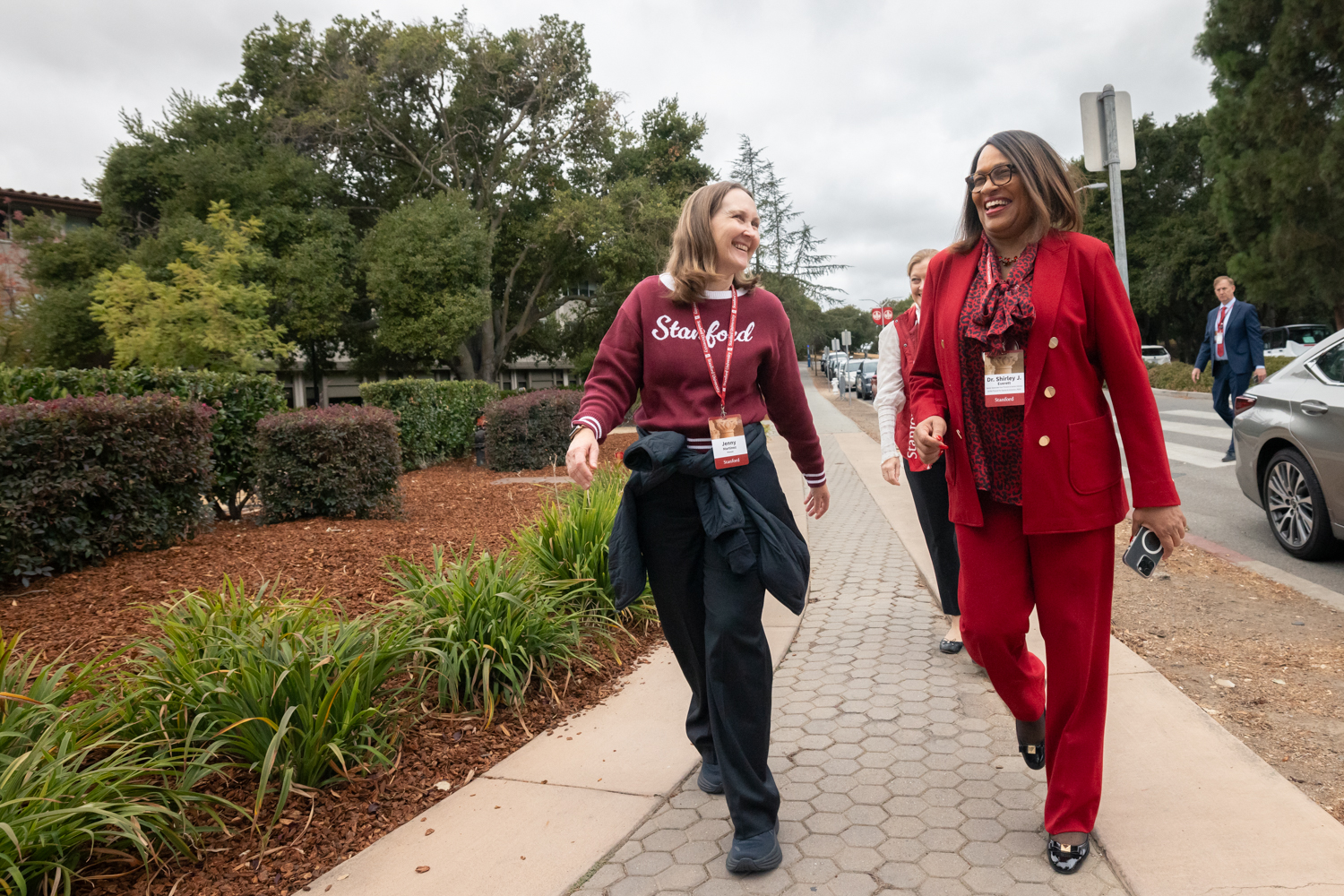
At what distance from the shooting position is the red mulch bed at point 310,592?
8.41ft

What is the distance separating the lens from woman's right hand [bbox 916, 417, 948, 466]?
2525 mm

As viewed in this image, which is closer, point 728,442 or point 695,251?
point 728,442

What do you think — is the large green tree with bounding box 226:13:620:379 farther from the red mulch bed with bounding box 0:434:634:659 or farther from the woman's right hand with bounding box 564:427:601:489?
the woman's right hand with bounding box 564:427:601:489

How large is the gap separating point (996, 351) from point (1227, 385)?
9.65m

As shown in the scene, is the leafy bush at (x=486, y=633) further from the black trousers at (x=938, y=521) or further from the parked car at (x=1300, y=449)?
the parked car at (x=1300, y=449)

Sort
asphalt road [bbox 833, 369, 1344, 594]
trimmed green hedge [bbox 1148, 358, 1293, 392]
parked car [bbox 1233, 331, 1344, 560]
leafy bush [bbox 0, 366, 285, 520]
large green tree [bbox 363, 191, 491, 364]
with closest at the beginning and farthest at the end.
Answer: parked car [bbox 1233, 331, 1344, 560]
asphalt road [bbox 833, 369, 1344, 594]
leafy bush [bbox 0, 366, 285, 520]
trimmed green hedge [bbox 1148, 358, 1293, 392]
large green tree [bbox 363, 191, 491, 364]

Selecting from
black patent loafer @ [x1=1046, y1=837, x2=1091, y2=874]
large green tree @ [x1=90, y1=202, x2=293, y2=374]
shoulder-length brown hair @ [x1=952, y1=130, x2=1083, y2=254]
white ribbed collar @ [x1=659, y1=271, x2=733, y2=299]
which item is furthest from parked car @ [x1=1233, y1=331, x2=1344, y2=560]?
large green tree @ [x1=90, y1=202, x2=293, y2=374]

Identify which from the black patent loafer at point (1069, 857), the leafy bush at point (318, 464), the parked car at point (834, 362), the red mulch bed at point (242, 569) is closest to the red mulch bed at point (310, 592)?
the red mulch bed at point (242, 569)

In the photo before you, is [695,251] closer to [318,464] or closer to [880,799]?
[880,799]

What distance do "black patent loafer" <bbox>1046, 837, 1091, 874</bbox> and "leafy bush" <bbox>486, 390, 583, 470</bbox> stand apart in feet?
34.0

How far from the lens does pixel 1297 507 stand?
609 centimetres

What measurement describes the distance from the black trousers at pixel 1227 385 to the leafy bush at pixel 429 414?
10.5 meters

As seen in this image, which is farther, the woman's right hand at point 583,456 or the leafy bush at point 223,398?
the leafy bush at point 223,398

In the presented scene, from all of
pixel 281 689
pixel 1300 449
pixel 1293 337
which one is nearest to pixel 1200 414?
pixel 1300 449
